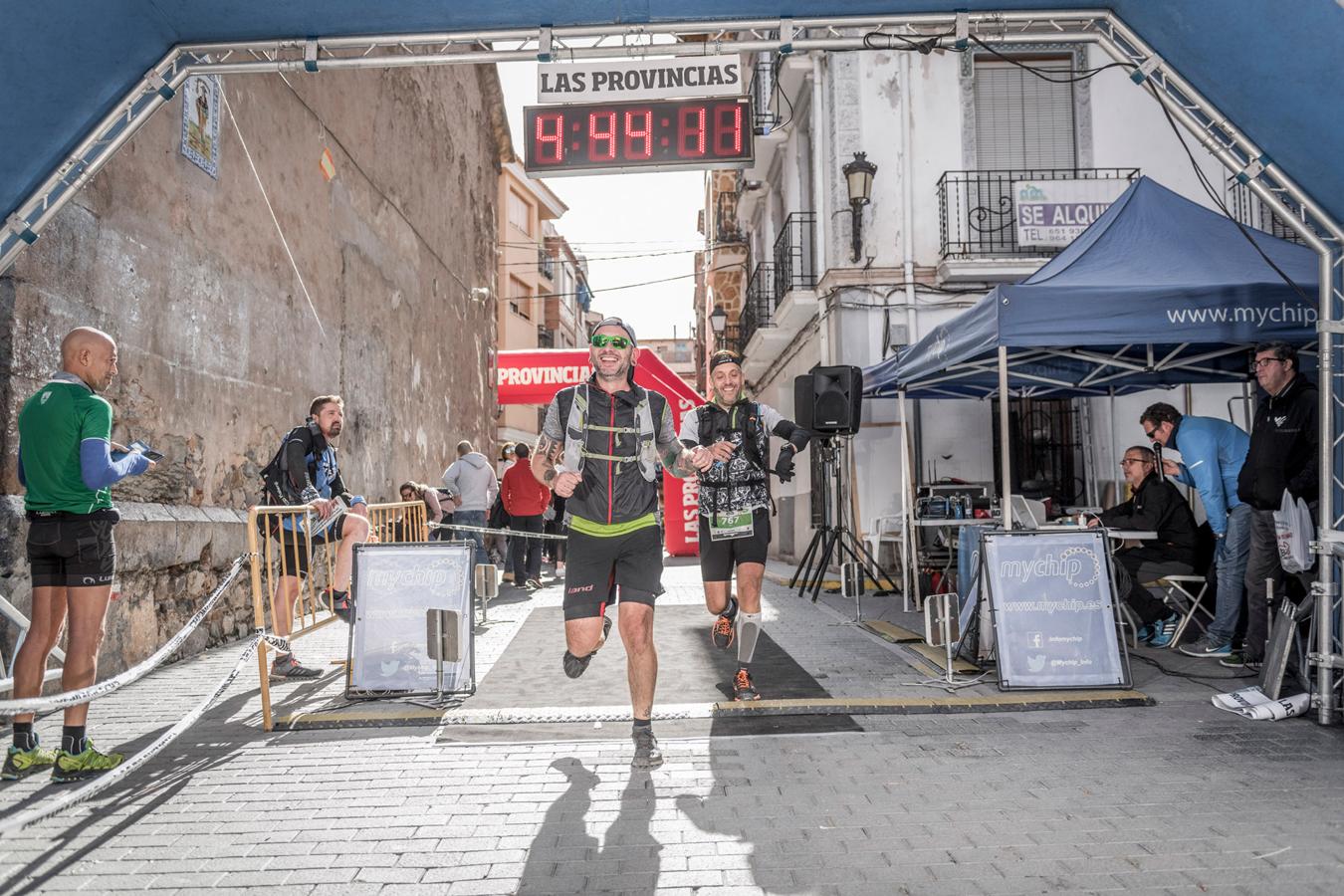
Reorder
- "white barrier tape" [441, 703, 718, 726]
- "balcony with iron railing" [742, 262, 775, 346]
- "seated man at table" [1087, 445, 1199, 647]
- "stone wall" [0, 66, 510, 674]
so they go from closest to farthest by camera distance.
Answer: "white barrier tape" [441, 703, 718, 726] → "stone wall" [0, 66, 510, 674] → "seated man at table" [1087, 445, 1199, 647] → "balcony with iron railing" [742, 262, 775, 346]

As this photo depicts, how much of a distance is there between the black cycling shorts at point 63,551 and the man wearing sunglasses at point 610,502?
2103 millimetres

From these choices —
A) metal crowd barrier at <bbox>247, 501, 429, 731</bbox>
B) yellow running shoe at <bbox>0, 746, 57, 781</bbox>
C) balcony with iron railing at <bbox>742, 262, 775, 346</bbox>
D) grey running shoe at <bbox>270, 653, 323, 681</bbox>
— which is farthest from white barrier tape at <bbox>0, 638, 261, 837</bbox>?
balcony with iron railing at <bbox>742, 262, 775, 346</bbox>

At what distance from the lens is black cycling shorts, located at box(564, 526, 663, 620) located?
16.0 feet

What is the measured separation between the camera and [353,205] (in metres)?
13.0

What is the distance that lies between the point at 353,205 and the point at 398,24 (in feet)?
26.1

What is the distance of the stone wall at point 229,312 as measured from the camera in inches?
258

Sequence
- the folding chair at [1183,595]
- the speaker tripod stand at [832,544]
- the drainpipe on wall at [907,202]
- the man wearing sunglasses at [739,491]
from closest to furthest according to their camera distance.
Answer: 1. the man wearing sunglasses at [739,491]
2. the folding chair at [1183,595]
3. the speaker tripod stand at [832,544]
4. the drainpipe on wall at [907,202]

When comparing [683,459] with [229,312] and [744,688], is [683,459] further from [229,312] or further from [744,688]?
[229,312]

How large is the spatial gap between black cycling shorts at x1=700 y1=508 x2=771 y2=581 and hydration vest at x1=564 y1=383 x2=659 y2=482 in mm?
1189

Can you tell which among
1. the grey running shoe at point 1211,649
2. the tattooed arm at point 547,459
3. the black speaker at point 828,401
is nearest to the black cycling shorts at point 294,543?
the tattooed arm at point 547,459

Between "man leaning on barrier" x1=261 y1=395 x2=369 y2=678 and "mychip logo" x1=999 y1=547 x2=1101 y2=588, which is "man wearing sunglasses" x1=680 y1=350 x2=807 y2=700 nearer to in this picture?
"mychip logo" x1=999 y1=547 x2=1101 y2=588

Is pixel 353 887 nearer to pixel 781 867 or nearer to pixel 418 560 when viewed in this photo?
pixel 781 867

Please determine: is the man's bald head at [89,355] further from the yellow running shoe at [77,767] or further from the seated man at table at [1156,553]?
the seated man at table at [1156,553]

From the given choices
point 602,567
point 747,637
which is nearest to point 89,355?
point 602,567
